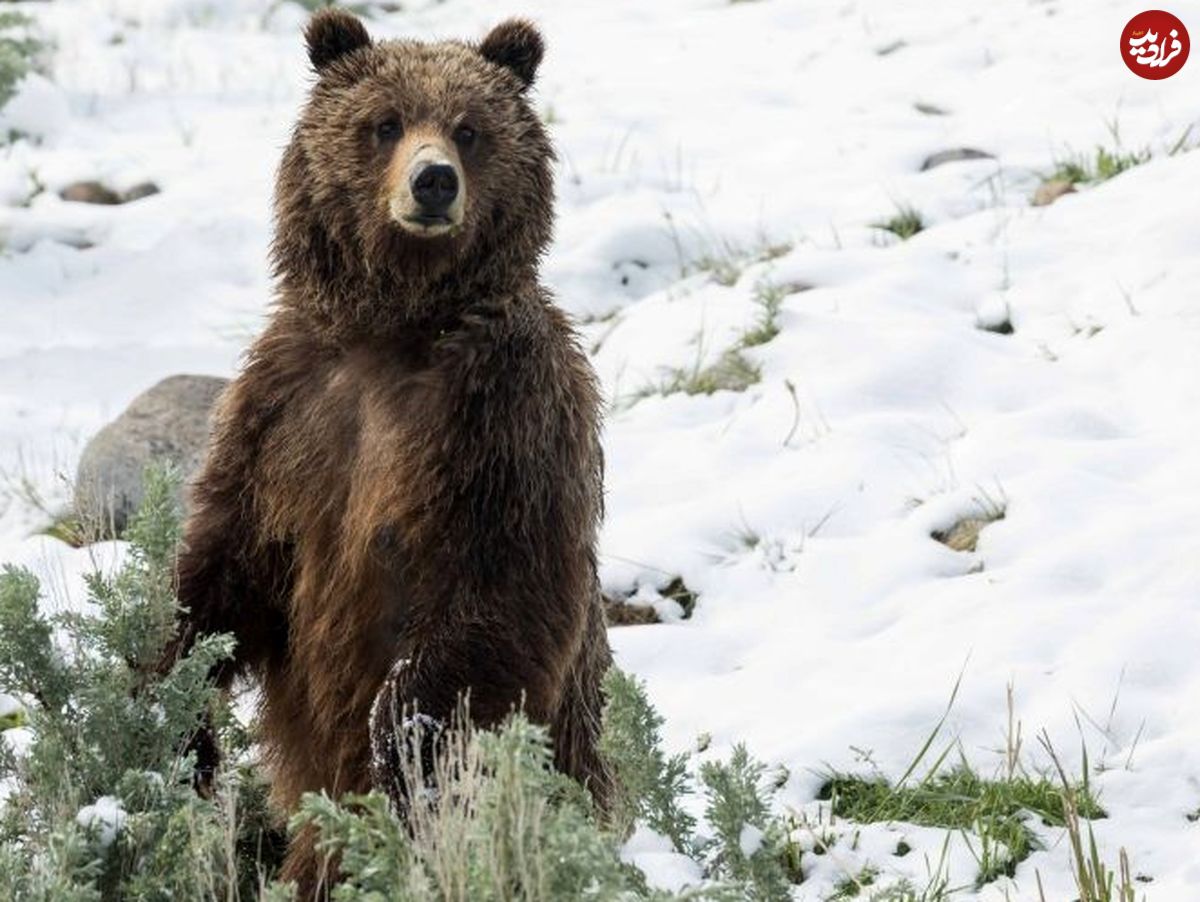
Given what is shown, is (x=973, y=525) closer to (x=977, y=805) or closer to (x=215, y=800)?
(x=977, y=805)

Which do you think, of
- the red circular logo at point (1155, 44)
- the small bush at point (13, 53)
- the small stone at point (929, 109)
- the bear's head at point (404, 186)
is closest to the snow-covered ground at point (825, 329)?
the small stone at point (929, 109)

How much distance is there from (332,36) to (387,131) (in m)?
0.33

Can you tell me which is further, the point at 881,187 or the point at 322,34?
the point at 881,187

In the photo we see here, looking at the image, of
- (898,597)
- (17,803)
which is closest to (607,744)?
(17,803)

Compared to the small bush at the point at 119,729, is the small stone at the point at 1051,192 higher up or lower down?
higher up

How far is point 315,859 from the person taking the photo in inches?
186

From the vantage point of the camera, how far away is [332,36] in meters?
5.11

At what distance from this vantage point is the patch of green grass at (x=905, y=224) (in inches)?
342

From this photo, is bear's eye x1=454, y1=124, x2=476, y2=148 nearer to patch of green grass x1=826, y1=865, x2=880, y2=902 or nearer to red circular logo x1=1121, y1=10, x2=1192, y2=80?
patch of green grass x1=826, y1=865, x2=880, y2=902

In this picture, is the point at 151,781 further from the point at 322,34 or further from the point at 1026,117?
the point at 1026,117

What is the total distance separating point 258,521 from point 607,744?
1392mm

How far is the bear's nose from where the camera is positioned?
4648 mm

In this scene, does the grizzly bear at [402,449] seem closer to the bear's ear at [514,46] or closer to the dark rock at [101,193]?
the bear's ear at [514,46]

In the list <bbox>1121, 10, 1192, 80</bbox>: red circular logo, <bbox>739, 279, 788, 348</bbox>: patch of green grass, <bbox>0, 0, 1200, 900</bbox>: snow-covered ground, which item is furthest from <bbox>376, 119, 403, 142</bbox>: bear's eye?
<bbox>1121, 10, 1192, 80</bbox>: red circular logo
